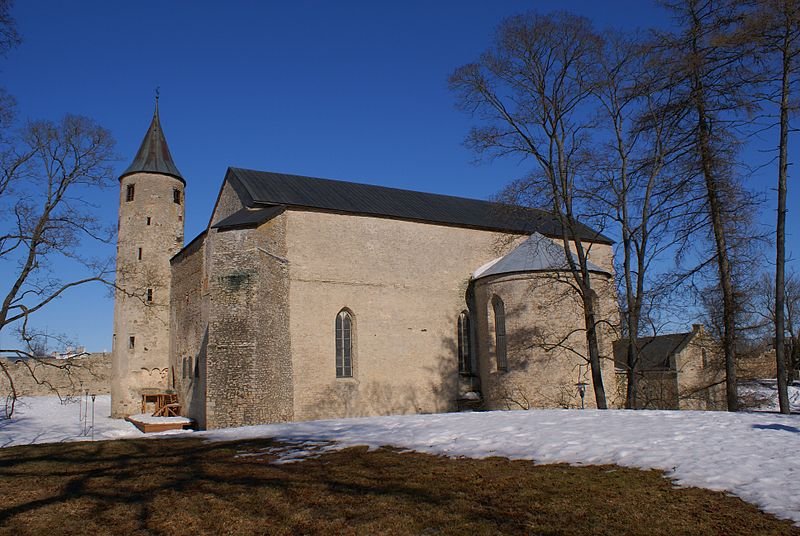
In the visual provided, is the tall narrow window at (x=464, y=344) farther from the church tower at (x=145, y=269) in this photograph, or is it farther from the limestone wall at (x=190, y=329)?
the church tower at (x=145, y=269)

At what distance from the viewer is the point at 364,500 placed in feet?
25.1

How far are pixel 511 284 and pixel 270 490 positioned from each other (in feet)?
54.7

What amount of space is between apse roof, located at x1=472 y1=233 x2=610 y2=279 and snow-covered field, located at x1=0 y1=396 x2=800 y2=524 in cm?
944

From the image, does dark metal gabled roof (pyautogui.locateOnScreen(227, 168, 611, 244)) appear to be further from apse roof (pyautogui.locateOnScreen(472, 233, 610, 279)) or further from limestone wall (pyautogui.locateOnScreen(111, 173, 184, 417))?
limestone wall (pyautogui.locateOnScreen(111, 173, 184, 417))

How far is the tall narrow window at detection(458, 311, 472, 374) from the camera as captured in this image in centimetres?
2536

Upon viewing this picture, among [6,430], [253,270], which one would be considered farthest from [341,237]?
[6,430]

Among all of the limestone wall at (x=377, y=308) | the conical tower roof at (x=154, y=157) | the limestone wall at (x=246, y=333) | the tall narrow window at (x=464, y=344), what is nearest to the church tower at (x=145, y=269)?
the conical tower roof at (x=154, y=157)

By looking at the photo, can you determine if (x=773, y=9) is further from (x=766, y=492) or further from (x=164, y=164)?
(x=164, y=164)

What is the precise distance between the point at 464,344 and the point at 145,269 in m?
14.6

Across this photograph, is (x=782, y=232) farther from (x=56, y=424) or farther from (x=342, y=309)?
(x=56, y=424)

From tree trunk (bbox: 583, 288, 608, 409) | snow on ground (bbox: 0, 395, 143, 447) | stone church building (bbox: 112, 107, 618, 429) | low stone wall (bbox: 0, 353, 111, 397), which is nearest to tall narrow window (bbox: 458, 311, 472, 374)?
stone church building (bbox: 112, 107, 618, 429)

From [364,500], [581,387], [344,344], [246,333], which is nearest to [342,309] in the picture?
[344,344]

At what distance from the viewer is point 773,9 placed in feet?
40.3

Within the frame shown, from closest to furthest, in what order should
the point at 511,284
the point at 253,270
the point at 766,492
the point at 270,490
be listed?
1. the point at 766,492
2. the point at 270,490
3. the point at 253,270
4. the point at 511,284
